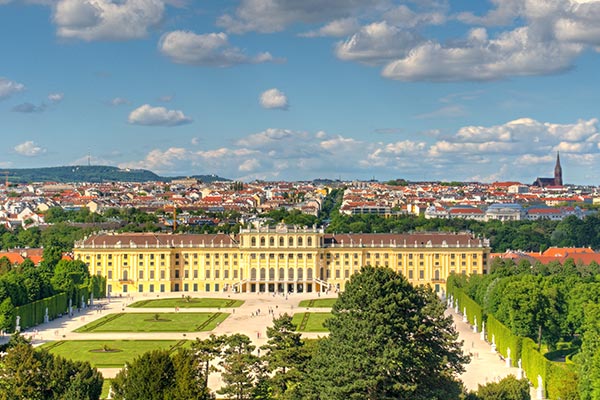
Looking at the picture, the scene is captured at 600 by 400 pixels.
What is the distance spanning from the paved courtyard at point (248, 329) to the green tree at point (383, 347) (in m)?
14.3

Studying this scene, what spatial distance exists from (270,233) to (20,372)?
6514 centimetres

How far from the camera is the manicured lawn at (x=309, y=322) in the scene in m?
65.8

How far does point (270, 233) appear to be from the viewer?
99812 millimetres

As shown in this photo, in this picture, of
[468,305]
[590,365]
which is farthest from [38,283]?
[590,365]

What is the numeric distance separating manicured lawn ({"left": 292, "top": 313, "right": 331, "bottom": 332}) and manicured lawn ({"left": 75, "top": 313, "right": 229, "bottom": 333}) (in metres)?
5.97

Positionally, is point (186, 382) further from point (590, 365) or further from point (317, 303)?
point (317, 303)

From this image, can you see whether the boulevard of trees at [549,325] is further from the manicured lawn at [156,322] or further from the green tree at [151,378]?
the manicured lawn at [156,322]

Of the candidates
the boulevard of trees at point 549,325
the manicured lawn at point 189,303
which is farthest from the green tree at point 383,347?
the manicured lawn at point 189,303

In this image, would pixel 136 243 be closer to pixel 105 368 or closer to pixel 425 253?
pixel 425 253

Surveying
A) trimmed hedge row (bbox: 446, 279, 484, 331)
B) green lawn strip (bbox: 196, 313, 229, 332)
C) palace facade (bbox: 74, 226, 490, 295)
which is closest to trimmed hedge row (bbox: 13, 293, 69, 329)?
green lawn strip (bbox: 196, 313, 229, 332)

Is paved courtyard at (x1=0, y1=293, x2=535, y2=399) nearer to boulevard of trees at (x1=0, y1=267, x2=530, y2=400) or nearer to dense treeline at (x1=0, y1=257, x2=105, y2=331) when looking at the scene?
dense treeline at (x1=0, y1=257, x2=105, y2=331)

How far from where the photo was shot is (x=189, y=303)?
86.1 m

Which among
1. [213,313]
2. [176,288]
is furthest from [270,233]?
[213,313]

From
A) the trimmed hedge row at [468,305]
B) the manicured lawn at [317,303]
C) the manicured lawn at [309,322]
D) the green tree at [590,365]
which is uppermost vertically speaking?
the green tree at [590,365]
